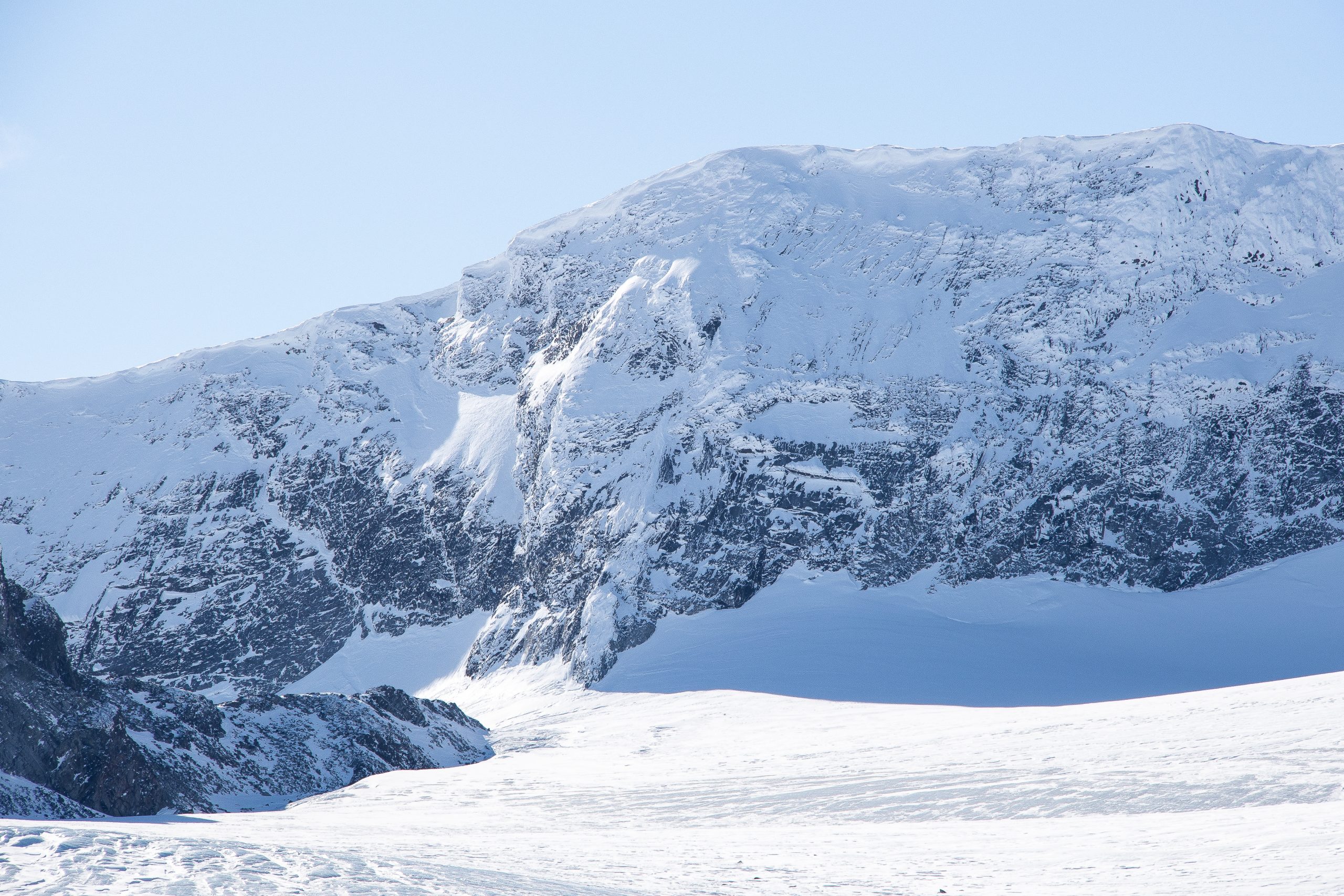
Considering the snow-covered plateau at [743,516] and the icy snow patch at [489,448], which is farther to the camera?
the icy snow patch at [489,448]

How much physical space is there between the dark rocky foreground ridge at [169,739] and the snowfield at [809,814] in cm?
312

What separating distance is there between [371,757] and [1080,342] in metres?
53.7

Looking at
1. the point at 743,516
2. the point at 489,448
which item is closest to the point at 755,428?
the point at 743,516

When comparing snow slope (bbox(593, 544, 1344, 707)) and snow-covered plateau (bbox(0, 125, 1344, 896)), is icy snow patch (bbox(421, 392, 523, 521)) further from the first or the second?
snow slope (bbox(593, 544, 1344, 707))

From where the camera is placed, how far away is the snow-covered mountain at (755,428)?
70.9m

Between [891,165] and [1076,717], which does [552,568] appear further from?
[891,165]

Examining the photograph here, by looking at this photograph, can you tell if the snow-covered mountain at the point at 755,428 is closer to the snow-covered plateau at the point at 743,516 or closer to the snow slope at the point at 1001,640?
the snow-covered plateau at the point at 743,516

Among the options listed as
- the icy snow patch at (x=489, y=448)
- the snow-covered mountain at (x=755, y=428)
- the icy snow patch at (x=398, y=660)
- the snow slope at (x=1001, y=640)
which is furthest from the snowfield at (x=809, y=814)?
the icy snow patch at (x=489, y=448)

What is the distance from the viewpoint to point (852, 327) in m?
79.8

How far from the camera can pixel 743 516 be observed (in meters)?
73.8

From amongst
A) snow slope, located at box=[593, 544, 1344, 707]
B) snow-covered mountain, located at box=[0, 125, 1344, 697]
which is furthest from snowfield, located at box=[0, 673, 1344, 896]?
snow-covered mountain, located at box=[0, 125, 1344, 697]

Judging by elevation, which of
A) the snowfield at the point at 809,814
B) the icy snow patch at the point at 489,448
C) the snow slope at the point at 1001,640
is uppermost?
the icy snow patch at the point at 489,448

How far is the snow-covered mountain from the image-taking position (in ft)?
233

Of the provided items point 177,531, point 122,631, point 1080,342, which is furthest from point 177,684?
point 1080,342
